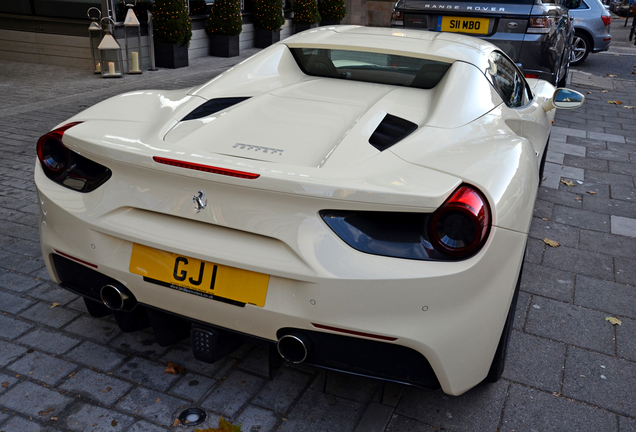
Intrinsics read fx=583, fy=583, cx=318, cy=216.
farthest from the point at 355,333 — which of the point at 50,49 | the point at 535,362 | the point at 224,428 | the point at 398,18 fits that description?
the point at 50,49

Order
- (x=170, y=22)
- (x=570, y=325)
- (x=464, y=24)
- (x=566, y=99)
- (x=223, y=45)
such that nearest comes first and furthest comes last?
1. (x=570, y=325)
2. (x=566, y=99)
3. (x=464, y=24)
4. (x=170, y=22)
5. (x=223, y=45)

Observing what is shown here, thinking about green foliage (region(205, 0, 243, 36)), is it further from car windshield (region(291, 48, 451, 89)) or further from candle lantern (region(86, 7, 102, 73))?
car windshield (region(291, 48, 451, 89))

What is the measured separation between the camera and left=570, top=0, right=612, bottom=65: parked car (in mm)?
Answer: 13586

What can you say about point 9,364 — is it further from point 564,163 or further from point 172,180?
point 564,163

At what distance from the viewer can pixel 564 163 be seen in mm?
6250

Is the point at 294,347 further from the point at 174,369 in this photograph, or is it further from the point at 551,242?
the point at 551,242

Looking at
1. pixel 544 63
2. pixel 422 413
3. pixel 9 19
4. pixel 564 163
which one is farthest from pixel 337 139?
pixel 9 19

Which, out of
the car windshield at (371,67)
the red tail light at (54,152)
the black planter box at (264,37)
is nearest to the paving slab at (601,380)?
the car windshield at (371,67)

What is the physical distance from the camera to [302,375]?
2.52 m

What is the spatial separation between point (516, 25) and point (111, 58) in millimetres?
6649

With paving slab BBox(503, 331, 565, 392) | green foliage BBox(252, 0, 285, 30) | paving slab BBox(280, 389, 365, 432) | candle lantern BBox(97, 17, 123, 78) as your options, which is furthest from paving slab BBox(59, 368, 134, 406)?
green foliage BBox(252, 0, 285, 30)

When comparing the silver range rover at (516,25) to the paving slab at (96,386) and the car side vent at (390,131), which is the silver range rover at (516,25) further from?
the paving slab at (96,386)

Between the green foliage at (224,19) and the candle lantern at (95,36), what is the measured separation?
9.85 ft

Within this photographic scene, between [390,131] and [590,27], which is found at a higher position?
[390,131]
